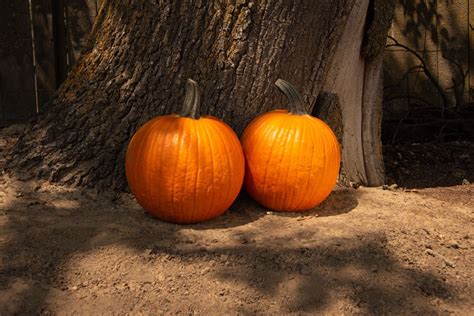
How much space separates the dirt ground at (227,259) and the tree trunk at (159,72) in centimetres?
24

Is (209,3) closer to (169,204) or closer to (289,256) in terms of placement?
(169,204)

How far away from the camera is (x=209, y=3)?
4.02m

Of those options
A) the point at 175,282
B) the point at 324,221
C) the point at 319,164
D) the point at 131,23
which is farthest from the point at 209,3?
the point at 175,282

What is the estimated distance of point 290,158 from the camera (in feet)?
12.4

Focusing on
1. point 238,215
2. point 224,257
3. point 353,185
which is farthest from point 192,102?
point 353,185

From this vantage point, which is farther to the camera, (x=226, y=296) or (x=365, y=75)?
(x=365, y=75)

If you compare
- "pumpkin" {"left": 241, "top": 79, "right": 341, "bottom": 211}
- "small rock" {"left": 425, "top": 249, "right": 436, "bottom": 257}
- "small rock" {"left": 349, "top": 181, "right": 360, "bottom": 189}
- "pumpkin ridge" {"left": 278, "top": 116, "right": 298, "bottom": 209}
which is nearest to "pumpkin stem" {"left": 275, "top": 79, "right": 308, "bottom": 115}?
"pumpkin" {"left": 241, "top": 79, "right": 341, "bottom": 211}

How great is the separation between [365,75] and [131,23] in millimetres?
1854

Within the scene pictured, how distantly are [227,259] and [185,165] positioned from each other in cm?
62

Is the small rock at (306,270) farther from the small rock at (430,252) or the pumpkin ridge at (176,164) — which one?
the pumpkin ridge at (176,164)

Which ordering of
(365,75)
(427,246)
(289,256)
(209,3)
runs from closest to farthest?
1. (289,256)
2. (427,246)
3. (209,3)
4. (365,75)

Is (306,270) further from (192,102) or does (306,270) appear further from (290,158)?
(192,102)

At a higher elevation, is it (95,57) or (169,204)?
(95,57)

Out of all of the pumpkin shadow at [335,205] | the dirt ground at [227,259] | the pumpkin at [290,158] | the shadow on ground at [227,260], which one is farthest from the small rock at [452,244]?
the pumpkin at [290,158]
